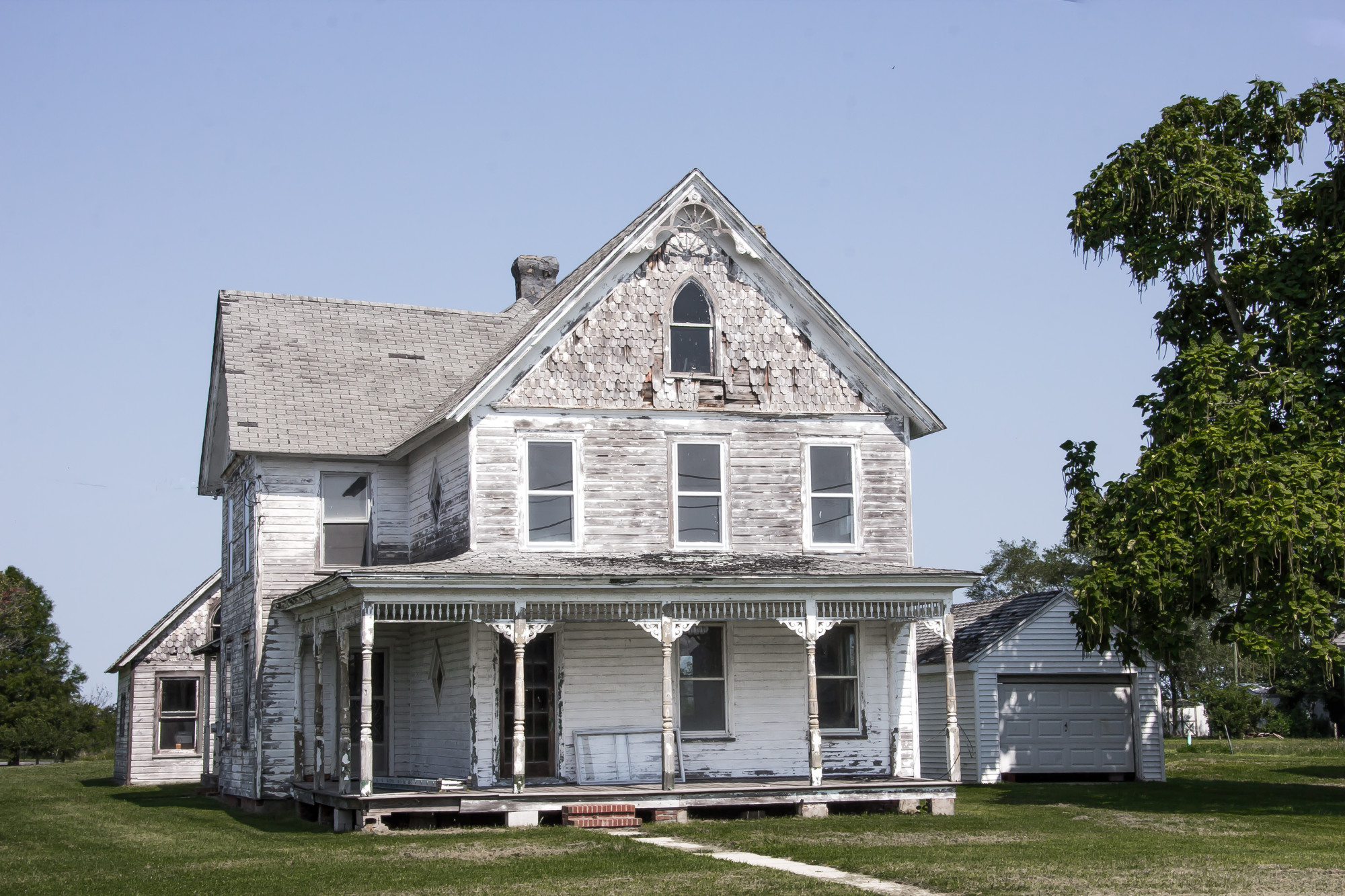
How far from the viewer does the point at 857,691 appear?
23.1m

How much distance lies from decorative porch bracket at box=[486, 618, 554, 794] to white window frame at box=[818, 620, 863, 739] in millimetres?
5345

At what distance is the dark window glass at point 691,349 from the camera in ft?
76.4

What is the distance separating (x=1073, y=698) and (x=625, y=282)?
13228 mm

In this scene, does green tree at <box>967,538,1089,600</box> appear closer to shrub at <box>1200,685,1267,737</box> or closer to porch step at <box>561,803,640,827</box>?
shrub at <box>1200,685,1267,737</box>

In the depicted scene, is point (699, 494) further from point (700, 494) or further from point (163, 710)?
point (163, 710)

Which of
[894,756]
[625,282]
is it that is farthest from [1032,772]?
[625,282]

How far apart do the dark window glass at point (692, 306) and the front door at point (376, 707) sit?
7344 millimetres

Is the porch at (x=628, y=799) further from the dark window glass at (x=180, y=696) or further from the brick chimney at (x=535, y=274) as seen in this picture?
the dark window glass at (x=180, y=696)

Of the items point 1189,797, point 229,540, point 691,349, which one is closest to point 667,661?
point 691,349

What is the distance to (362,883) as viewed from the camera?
45.0ft

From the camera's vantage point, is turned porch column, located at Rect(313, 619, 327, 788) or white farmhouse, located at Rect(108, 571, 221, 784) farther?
white farmhouse, located at Rect(108, 571, 221, 784)

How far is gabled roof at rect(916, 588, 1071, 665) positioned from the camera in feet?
96.5

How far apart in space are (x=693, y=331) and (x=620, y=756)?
652 cm

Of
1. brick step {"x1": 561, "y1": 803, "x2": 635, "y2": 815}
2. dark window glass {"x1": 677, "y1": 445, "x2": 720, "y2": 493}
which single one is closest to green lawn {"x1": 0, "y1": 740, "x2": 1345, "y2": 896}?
brick step {"x1": 561, "y1": 803, "x2": 635, "y2": 815}
